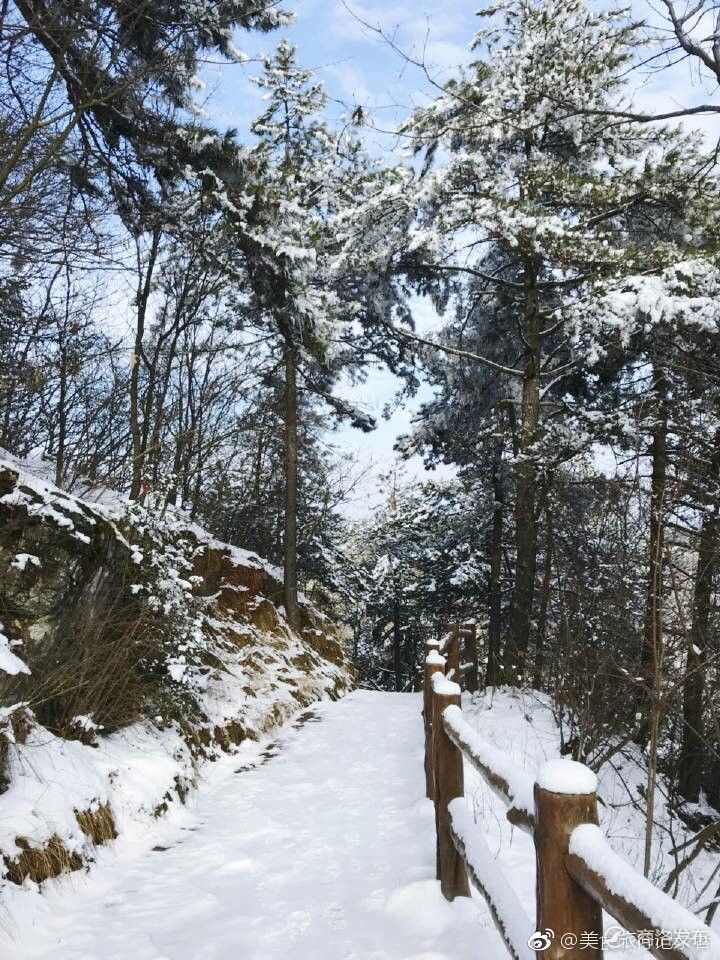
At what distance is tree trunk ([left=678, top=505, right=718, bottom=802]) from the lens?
629 centimetres

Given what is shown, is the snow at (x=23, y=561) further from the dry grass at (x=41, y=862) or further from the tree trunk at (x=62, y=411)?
the tree trunk at (x=62, y=411)

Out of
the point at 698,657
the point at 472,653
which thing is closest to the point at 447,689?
the point at 698,657

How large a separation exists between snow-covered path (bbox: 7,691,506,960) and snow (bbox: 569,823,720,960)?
1.40m

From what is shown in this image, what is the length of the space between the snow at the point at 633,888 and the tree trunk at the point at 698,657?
4.15 meters

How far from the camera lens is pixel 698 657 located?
5934 millimetres

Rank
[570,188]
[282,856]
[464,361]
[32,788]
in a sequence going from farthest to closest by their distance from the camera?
[464,361] < [570,188] < [282,856] < [32,788]

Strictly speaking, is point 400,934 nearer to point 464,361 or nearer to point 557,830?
point 557,830

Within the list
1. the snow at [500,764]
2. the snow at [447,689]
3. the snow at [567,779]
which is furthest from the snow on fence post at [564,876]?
the snow at [447,689]

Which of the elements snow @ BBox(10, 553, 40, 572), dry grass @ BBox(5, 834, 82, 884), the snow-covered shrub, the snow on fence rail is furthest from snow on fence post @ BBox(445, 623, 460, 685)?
the snow on fence rail

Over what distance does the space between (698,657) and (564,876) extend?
16.4 feet

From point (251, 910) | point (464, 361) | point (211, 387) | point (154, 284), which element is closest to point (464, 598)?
point (464, 361)

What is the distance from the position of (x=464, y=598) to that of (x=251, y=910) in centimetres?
1676

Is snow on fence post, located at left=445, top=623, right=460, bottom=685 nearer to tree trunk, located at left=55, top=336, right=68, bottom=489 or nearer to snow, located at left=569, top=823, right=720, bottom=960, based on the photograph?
tree trunk, located at left=55, top=336, right=68, bottom=489

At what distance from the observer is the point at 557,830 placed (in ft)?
5.64
